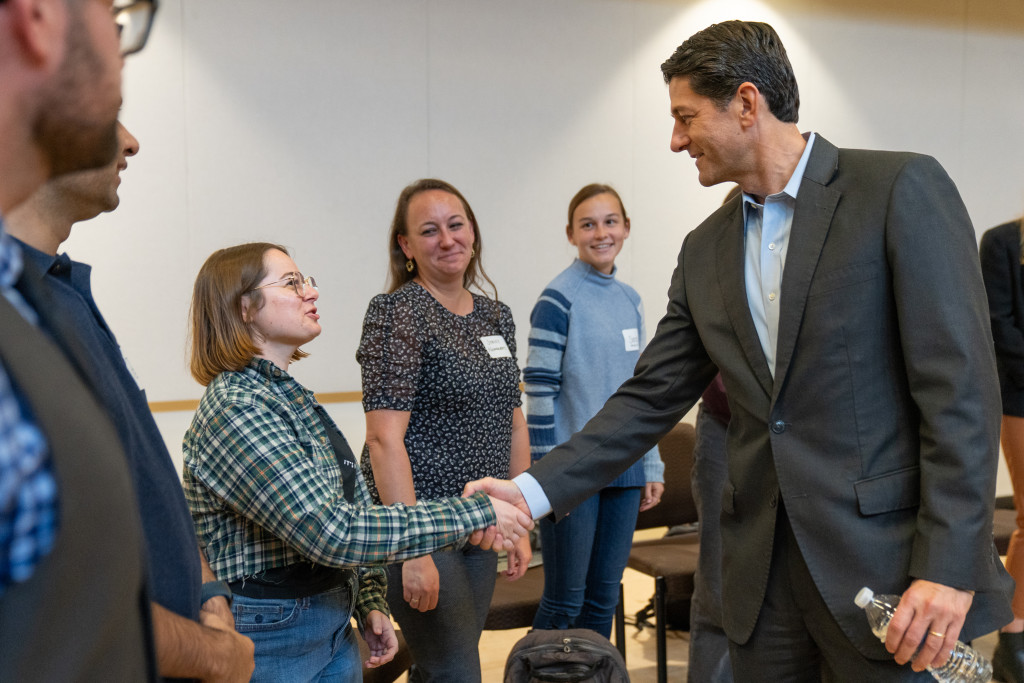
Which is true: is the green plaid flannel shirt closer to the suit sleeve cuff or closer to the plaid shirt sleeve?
the plaid shirt sleeve

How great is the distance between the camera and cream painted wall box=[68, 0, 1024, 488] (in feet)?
14.5

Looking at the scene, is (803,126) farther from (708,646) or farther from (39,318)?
(39,318)

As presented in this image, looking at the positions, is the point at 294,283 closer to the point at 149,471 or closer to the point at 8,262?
the point at 149,471

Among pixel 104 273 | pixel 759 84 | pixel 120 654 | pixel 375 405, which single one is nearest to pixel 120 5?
pixel 120 654

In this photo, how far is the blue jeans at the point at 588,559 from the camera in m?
2.78

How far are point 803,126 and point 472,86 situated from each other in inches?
95.7

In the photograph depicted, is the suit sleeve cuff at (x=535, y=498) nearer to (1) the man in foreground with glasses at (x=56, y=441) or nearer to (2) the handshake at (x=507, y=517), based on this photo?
(2) the handshake at (x=507, y=517)

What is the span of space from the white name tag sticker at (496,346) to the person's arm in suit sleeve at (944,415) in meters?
1.19

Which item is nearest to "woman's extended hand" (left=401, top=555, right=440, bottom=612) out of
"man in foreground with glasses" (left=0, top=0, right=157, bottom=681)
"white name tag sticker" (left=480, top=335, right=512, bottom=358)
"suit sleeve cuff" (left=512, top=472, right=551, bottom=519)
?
"suit sleeve cuff" (left=512, top=472, right=551, bottom=519)

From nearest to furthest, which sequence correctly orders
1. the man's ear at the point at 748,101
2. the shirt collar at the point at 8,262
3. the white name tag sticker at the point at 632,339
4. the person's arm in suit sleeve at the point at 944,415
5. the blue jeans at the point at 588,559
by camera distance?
the shirt collar at the point at 8,262 < the person's arm in suit sleeve at the point at 944,415 < the man's ear at the point at 748,101 < the blue jeans at the point at 588,559 < the white name tag sticker at the point at 632,339

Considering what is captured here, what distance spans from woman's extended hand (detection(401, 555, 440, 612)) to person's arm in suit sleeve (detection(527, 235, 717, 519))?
33cm

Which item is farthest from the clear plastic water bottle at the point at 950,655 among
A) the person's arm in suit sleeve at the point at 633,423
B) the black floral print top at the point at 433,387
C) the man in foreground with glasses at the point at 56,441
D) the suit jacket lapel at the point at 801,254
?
the man in foreground with glasses at the point at 56,441

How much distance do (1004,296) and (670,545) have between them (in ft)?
4.92

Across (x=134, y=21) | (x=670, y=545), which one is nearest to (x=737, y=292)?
(x=134, y=21)
